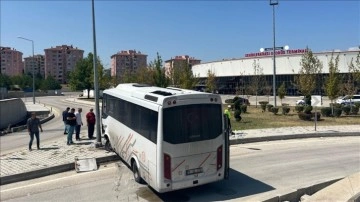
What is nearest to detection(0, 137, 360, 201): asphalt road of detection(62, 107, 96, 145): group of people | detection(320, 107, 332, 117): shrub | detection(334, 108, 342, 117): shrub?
detection(62, 107, 96, 145): group of people

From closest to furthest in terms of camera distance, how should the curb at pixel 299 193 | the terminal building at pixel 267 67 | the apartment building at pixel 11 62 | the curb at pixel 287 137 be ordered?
1. the curb at pixel 299 193
2. the curb at pixel 287 137
3. the terminal building at pixel 267 67
4. the apartment building at pixel 11 62

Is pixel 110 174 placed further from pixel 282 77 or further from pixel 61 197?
pixel 282 77

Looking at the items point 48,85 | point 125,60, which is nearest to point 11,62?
point 125,60

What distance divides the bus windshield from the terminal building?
54.2 m

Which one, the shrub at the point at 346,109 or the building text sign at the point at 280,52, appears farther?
the building text sign at the point at 280,52

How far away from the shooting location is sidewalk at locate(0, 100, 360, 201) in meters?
12.3

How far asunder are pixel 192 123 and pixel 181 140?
1.78 ft

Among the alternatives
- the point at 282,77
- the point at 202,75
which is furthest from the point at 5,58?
the point at 282,77

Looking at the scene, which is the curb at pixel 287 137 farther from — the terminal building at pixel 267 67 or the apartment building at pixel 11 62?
the apartment building at pixel 11 62

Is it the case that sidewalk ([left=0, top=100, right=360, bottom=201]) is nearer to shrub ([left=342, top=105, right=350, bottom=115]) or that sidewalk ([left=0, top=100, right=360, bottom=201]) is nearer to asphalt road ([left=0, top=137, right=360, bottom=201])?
asphalt road ([left=0, top=137, right=360, bottom=201])

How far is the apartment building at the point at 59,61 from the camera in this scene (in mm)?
164000

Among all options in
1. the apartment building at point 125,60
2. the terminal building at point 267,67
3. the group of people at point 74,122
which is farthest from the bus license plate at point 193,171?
the apartment building at point 125,60

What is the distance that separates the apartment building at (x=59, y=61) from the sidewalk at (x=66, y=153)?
154m

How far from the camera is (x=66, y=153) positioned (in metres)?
15.1
